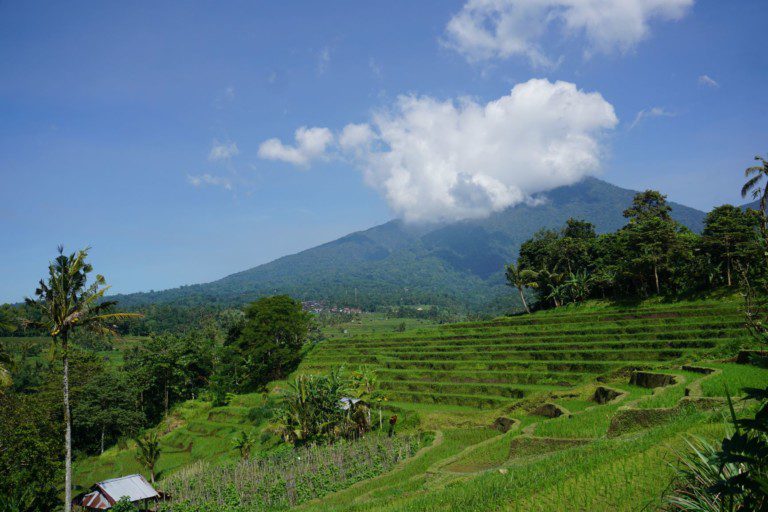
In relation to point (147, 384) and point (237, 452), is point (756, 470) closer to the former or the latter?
point (237, 452)

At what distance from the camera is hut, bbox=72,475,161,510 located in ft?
62.3

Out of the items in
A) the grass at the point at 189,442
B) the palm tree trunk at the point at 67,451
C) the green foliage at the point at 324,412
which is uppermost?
the palm tree trunk at the point at 67,451

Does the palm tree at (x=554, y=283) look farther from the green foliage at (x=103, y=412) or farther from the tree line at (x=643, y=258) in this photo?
the green foliage at (x=103, y=412)

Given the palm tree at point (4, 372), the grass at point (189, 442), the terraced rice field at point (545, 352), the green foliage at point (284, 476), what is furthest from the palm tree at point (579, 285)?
the palm tree at point (4, 372)

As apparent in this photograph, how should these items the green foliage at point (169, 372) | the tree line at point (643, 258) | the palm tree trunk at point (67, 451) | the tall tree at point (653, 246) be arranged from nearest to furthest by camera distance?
1. the palm tree trunk at point (67, 451)
2. the tree line at point (643, 258)
3. the tall tree at point (653, 246)
4. the green foliage at point (169, 372)

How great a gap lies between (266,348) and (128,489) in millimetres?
25850

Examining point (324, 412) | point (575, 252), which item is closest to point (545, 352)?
point (324, 412)

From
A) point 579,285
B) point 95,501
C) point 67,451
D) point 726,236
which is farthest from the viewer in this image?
point 579,285

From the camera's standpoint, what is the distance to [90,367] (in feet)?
133

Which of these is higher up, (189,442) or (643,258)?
(643,258)

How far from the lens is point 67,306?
15.4 m

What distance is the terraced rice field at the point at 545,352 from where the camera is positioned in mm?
26594

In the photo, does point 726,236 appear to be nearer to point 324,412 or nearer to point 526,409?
point 526,409

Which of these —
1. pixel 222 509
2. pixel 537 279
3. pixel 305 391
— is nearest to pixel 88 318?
pixel 222 509
